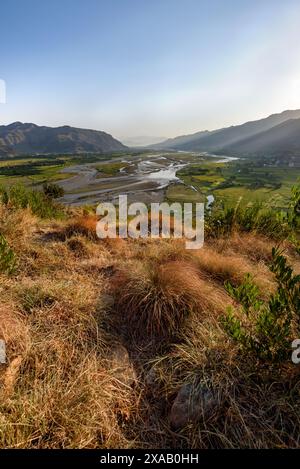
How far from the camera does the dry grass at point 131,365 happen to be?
2002 millimetres

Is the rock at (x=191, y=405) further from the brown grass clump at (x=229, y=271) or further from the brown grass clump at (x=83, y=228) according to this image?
the brown grass clump at (x=83, y=228)

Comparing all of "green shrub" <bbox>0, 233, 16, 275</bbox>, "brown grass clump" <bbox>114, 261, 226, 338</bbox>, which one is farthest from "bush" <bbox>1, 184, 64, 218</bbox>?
"brown grass clump" <bbox>114, 261, 226, 338</bbox>

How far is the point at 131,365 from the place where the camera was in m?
2.71

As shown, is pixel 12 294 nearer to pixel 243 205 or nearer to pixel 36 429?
pixel 36 429

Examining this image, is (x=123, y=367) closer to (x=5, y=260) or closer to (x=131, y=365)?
(x=131, y=365)

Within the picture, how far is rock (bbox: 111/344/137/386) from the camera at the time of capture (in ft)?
8.27

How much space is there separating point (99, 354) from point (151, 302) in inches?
33.1

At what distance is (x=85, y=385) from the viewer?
226 cm

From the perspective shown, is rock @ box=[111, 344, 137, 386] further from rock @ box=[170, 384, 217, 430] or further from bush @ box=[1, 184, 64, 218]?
bush @ box=[1, 184, 64, 218]

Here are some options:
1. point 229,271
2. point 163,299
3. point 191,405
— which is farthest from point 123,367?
point 229,271

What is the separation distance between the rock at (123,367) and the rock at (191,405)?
1.52 feet

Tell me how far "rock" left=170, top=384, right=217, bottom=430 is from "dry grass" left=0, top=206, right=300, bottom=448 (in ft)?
0.14

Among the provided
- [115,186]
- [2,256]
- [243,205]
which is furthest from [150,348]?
[115,186]

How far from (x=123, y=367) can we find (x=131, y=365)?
3.6 inches
